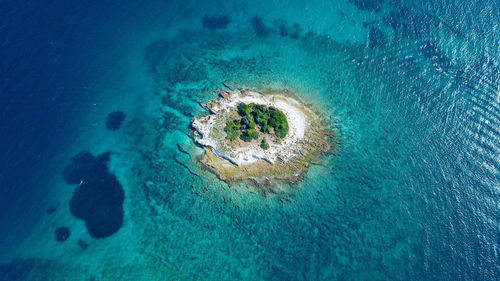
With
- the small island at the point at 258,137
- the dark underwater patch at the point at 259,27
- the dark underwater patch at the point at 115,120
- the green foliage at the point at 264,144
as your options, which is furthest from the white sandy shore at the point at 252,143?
the dark underwater patch at the point at 259,27

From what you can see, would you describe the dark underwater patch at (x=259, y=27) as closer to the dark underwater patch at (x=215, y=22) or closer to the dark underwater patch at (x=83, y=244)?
the dark underwater patch at (x=215, y=22)

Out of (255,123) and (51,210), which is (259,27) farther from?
(51,210)

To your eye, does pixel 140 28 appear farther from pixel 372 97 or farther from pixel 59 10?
pixel 372 97

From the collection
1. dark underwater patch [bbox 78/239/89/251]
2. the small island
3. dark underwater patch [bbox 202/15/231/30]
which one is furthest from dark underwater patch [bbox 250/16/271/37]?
dark underwater patch [bbox 78/239/89/251]

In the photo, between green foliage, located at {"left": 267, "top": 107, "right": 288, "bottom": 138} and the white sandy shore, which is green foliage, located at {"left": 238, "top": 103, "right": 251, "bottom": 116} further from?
green foliage, located at {"left": 267, "top": 107, "right": 288, "bottom": 138}

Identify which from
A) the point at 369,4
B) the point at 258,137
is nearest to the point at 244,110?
the point at 258,137
